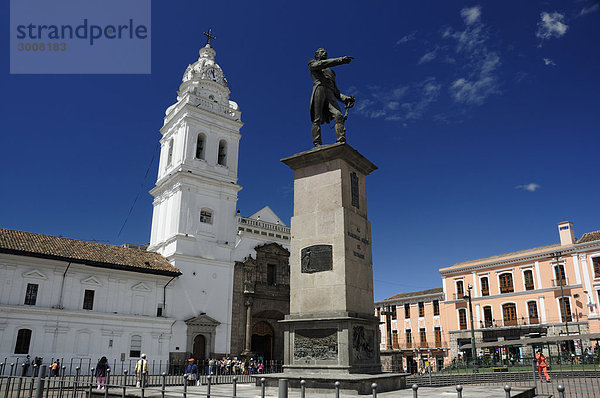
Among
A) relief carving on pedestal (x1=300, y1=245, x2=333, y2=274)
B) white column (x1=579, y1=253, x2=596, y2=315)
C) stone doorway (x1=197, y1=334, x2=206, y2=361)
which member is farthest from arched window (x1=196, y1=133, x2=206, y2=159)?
white column (x1=579, y1=253, x2=596, y2=315)

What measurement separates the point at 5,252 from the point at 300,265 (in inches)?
825

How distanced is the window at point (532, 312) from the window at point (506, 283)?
1882mm

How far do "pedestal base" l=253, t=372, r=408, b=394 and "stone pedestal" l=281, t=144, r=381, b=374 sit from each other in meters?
0.30

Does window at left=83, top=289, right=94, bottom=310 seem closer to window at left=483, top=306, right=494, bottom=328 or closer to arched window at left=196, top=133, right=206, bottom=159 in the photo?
arched window at left=196, top=133, right=206, bottom=159

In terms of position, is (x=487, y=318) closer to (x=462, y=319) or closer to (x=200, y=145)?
(x=462, y=319)

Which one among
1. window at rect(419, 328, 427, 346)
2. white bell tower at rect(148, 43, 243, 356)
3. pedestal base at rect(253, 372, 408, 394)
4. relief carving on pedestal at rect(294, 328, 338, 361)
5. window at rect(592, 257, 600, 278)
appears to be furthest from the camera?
window at rect(419, 328, 427, 346)

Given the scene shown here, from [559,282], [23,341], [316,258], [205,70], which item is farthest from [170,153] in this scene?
[559,282]

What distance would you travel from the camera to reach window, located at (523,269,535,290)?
37.1 m

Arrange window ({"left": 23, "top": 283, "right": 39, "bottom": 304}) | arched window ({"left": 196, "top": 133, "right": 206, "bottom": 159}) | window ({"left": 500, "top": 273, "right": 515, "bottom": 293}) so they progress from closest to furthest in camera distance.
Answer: window ({"left": 23, "top": 283, "right": 39, "bottom": 304}) → arched window ({"left": 196, "top": 133, "right": 206, "bottom": 159}) → window ({"left": 500, "top": 273, "right": 515, "bottom": 293})

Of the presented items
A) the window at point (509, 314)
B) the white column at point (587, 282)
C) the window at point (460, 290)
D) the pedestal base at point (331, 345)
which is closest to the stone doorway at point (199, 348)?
the pedestal base at point (331, 345)

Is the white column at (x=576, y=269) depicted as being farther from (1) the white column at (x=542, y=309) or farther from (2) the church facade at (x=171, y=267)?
(2) the church facade at (x=171, y=267)

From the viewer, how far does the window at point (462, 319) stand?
4022 cm

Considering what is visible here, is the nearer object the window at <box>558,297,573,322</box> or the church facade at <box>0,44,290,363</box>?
the church facade at <box>0,44,290,363</box>

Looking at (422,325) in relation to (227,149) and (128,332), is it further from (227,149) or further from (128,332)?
(128,332)
